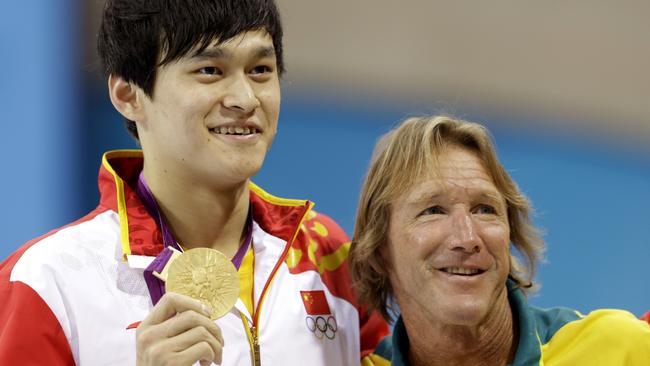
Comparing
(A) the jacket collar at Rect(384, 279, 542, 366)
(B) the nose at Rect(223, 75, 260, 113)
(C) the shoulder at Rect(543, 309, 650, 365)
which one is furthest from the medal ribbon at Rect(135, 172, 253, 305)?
(C) the shoulder at Rect(543, 309, 650, 365)

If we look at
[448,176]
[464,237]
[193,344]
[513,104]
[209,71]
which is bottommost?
[513,104]

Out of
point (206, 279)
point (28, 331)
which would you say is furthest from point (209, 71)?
point (28, 331)

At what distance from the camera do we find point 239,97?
2.34 m

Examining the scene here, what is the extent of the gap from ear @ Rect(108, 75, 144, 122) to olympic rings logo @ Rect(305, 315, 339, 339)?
2.19ft

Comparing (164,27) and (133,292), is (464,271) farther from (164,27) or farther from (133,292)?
(164,27)

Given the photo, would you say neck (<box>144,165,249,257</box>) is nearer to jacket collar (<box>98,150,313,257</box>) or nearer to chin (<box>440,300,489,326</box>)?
jacket collar (<box>98,150,313,257</box>)

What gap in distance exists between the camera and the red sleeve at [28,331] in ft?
6.98

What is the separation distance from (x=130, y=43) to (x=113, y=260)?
0.53m

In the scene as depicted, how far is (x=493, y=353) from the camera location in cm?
251

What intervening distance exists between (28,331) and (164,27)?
30.5 inches

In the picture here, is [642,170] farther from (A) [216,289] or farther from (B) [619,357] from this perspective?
(A) [216,289]

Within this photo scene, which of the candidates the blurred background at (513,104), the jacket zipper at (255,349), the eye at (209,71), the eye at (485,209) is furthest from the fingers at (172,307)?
the blurred background at (513,104)

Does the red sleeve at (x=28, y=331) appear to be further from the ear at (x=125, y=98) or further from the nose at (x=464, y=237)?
the nose at (x=464, y=237)

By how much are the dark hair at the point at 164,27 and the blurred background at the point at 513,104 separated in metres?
2.50
